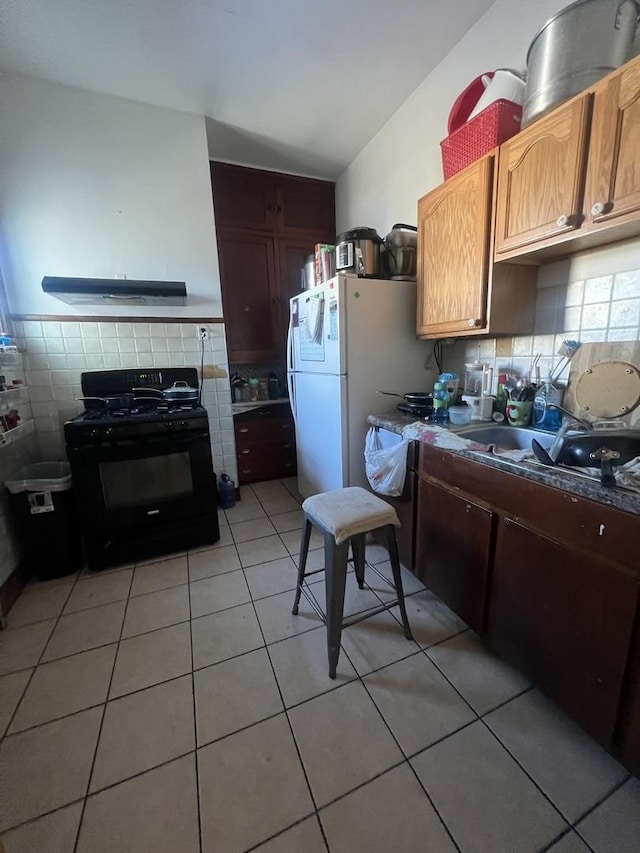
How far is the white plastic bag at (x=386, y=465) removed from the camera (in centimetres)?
170

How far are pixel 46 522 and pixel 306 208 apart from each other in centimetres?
325

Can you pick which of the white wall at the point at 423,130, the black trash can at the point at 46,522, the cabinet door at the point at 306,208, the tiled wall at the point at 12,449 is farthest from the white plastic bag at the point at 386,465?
the cabinet door at the point at 306,208

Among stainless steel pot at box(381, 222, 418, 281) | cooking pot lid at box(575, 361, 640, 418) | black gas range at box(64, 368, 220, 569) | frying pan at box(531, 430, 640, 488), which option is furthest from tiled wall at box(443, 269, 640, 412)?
black gas range at box(64, 368, 220, 569)

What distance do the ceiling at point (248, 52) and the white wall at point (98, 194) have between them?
0.12 metres

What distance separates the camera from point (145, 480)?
2.11 m

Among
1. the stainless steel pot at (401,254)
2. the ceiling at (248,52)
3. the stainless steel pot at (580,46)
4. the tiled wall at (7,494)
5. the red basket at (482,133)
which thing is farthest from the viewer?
the stainless steel pot at (401,254)

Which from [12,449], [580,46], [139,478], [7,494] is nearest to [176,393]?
[139,478]

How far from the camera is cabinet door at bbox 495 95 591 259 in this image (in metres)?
1.14

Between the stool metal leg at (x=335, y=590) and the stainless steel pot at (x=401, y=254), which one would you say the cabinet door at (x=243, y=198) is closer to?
the stainless steel pot at (x=401, y=254)

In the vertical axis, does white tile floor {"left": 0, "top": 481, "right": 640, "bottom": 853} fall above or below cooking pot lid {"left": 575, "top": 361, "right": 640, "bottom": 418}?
below

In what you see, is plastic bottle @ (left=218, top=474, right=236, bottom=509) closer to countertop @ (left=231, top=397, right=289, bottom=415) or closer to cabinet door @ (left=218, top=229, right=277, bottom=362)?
countertop @ (left=231, top=397, right=289, bottom=415)

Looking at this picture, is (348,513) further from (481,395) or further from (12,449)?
(12,449)

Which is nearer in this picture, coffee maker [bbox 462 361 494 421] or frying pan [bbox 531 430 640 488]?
frying pan [bbox 531 430 640 488]

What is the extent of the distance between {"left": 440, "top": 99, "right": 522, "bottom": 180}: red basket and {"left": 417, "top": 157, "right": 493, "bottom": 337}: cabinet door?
0.07 m
